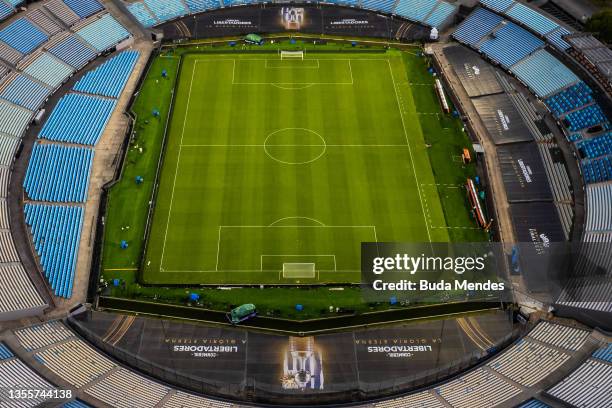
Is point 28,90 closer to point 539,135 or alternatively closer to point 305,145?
point 305,145

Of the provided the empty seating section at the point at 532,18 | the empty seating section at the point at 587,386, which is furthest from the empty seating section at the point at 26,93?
the empty seating section at the point at 587,386

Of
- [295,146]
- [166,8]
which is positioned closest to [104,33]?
[166,8]

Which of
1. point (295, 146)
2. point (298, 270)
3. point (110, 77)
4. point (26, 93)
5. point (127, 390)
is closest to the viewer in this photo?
point (127, 390)

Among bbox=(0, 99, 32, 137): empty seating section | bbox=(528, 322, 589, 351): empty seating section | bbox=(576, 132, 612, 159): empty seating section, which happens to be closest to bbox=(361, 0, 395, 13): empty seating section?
bbox=(576, 132, 612, 159): empty seating section

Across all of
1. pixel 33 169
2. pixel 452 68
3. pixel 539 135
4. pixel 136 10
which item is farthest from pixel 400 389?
pixel 136 10

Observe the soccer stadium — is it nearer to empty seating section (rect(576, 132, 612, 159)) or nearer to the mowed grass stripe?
the mowed grass stripe

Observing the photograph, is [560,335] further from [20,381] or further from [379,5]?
[379,5]
